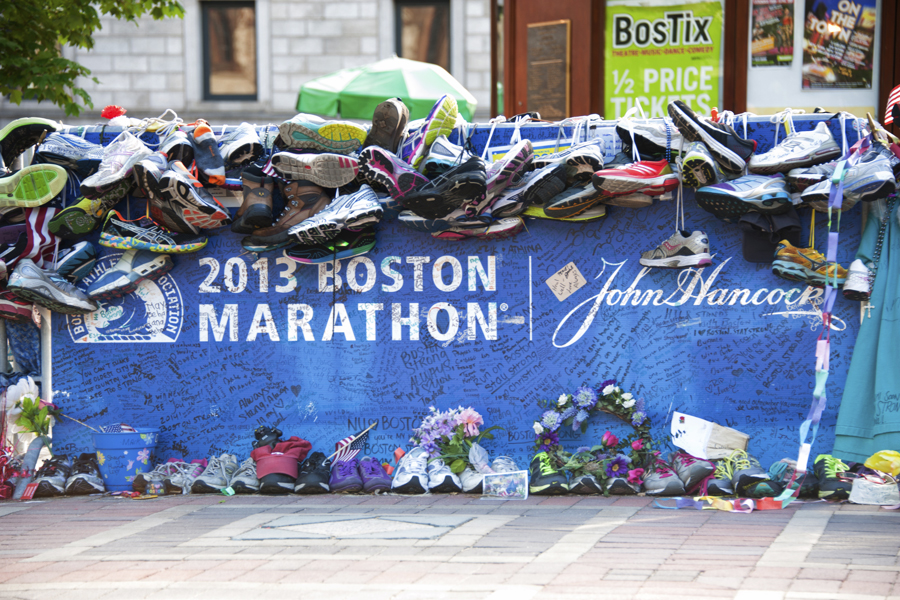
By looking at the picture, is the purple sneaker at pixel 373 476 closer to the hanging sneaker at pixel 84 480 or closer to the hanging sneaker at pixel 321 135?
the hanging sneaker at pixel 84 480

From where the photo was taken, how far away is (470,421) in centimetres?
516

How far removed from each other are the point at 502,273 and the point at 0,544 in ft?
9.59

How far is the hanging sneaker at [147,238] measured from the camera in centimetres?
527

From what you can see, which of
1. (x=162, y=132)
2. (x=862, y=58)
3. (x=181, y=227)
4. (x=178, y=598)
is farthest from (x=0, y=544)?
(x=862, y=58)

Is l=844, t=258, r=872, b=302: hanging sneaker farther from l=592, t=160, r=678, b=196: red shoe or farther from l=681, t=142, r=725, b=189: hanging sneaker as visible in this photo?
l=592, t=160, r=678, b=196: red shoe

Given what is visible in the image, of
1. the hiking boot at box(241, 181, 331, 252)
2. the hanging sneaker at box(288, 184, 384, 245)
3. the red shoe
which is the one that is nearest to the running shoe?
the red shoe

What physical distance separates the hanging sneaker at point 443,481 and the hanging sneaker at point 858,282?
2.37 meters

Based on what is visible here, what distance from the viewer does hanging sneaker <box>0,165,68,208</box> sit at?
5.32m

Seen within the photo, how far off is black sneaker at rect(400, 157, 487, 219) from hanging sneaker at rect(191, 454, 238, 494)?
6.10 ft

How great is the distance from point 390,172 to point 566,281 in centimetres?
119

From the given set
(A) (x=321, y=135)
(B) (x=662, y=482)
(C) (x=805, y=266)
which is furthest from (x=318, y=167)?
(C) (x=805, y=266)

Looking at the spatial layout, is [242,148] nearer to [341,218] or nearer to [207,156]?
[207,156]

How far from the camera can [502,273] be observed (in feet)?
17.3

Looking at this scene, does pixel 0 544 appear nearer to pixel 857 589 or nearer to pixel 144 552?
pixel 144 552
